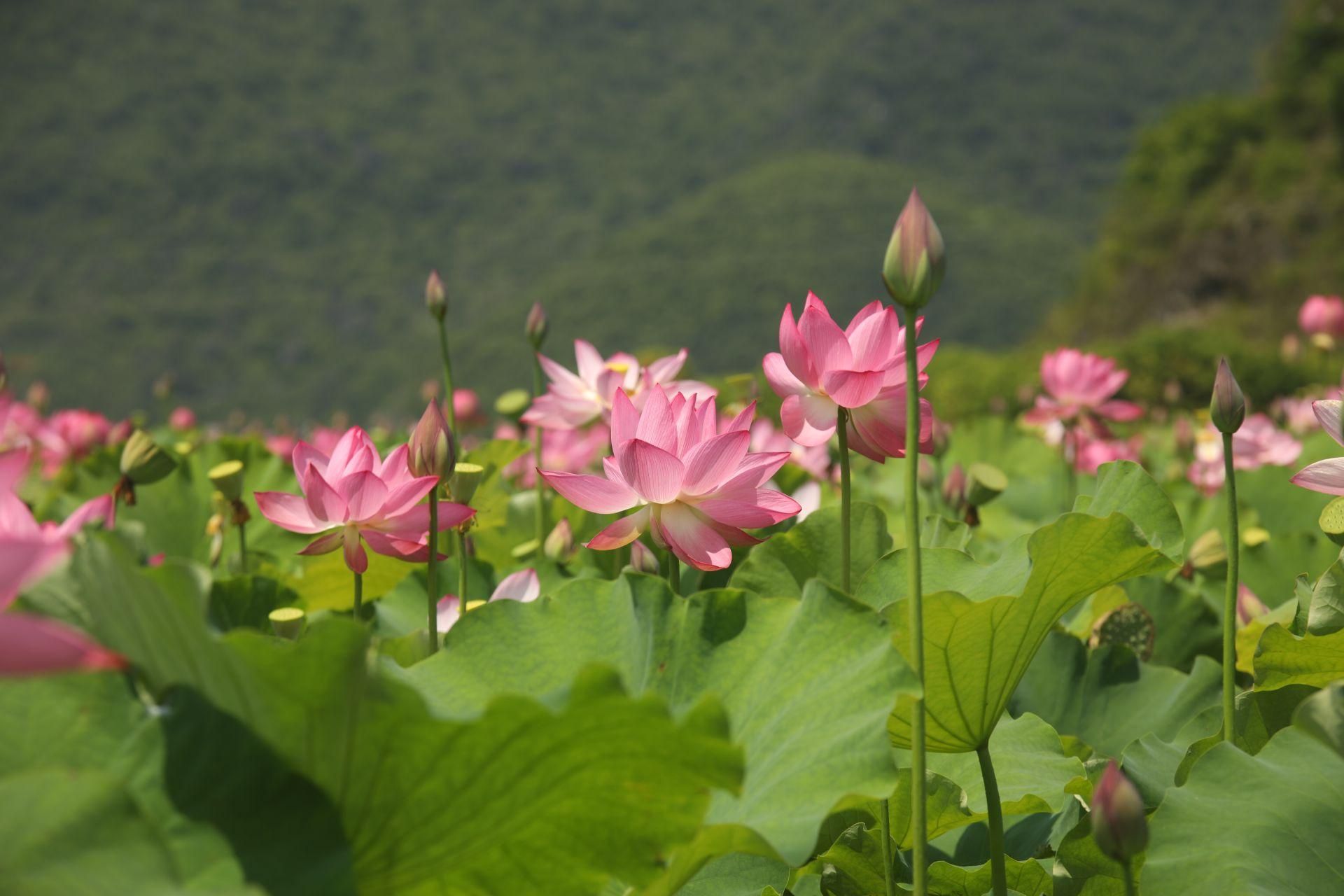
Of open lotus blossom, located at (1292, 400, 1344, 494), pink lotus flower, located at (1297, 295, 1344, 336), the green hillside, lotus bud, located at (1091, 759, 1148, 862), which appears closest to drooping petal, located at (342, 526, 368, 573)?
lotus bud, located at (1091, 759, 1148, 862)

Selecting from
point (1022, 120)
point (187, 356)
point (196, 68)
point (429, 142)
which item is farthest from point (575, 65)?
point (187, 356)

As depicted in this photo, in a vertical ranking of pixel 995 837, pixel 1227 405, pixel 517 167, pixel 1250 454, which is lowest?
pixel 517 167

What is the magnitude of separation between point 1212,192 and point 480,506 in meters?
18.4

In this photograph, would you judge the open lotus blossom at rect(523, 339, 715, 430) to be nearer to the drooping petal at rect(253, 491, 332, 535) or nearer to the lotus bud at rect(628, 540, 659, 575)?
the lotus bud at rect(628, 540, 659, 575)

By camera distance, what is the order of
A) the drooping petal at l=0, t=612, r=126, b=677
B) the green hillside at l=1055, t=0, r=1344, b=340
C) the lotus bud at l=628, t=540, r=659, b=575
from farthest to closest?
1. the green hillside at l=1055, t=0, r=1344, b=340
2. the lotus bud at l=628, t=540, r=659, b=575
3. the drooping petal at l=0, t=612, r=126, b=677

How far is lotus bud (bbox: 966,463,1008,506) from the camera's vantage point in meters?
1.40

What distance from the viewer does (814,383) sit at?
950 mm

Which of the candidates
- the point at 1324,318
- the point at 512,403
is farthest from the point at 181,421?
the point at 1324,318

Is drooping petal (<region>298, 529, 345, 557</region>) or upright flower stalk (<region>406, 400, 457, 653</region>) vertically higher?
upright flower stalk (<region>406, 400, 457, 653</region>)

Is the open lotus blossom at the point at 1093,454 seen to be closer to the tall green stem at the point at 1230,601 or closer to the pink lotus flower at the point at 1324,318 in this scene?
the pink lotus flower at the point at 1324,318

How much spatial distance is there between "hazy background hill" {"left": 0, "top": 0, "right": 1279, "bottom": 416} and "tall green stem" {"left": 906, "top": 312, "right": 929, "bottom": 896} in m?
37.9

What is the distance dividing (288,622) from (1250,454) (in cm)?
154

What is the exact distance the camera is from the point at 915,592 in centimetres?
65

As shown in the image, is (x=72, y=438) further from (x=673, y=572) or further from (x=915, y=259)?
(x=915, y=259)
